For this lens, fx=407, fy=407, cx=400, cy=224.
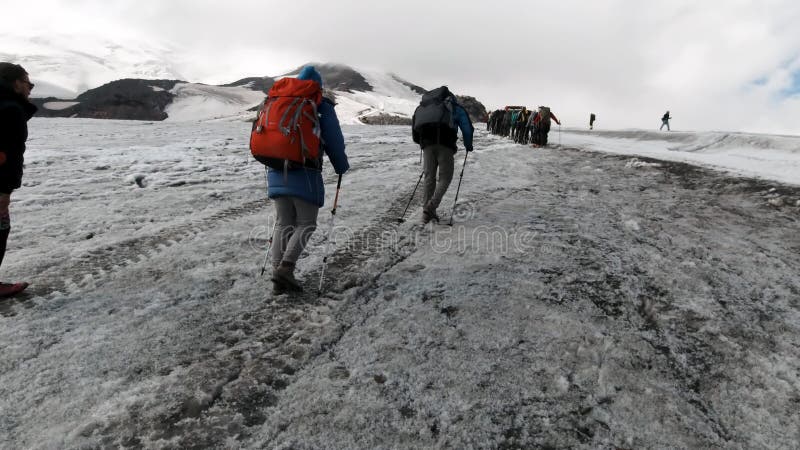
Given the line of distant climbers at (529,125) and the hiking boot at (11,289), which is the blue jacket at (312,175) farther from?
the line of distant climbers at (529,125)

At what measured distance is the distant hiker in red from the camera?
11.2ft

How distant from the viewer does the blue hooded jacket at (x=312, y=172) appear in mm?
3725

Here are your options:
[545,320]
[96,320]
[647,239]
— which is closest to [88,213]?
[96,320]

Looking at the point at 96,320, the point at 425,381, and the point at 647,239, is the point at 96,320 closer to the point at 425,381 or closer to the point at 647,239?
the point at 425,381

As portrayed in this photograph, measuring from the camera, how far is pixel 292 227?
3977mm

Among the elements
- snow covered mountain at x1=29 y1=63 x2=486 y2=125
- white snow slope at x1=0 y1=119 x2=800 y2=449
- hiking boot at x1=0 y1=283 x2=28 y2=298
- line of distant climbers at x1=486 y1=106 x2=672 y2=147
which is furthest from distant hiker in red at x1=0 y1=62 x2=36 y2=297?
snow covered mountain at x1=29 y1=63 x2=486 y2=125

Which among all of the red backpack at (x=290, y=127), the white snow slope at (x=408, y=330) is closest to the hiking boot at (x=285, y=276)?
the white snow slope at (x=408, y=330)

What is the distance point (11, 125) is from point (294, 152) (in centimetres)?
239

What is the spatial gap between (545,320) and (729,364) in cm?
137

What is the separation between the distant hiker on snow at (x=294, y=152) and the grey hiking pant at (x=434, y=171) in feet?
8.01

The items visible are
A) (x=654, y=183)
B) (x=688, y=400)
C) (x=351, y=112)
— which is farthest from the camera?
(x=351, y=112)

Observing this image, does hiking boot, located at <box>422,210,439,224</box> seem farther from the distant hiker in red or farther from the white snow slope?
the distant hiker in red

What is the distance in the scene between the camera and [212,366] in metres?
2.94

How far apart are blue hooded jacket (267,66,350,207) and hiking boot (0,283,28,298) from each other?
250 cm
